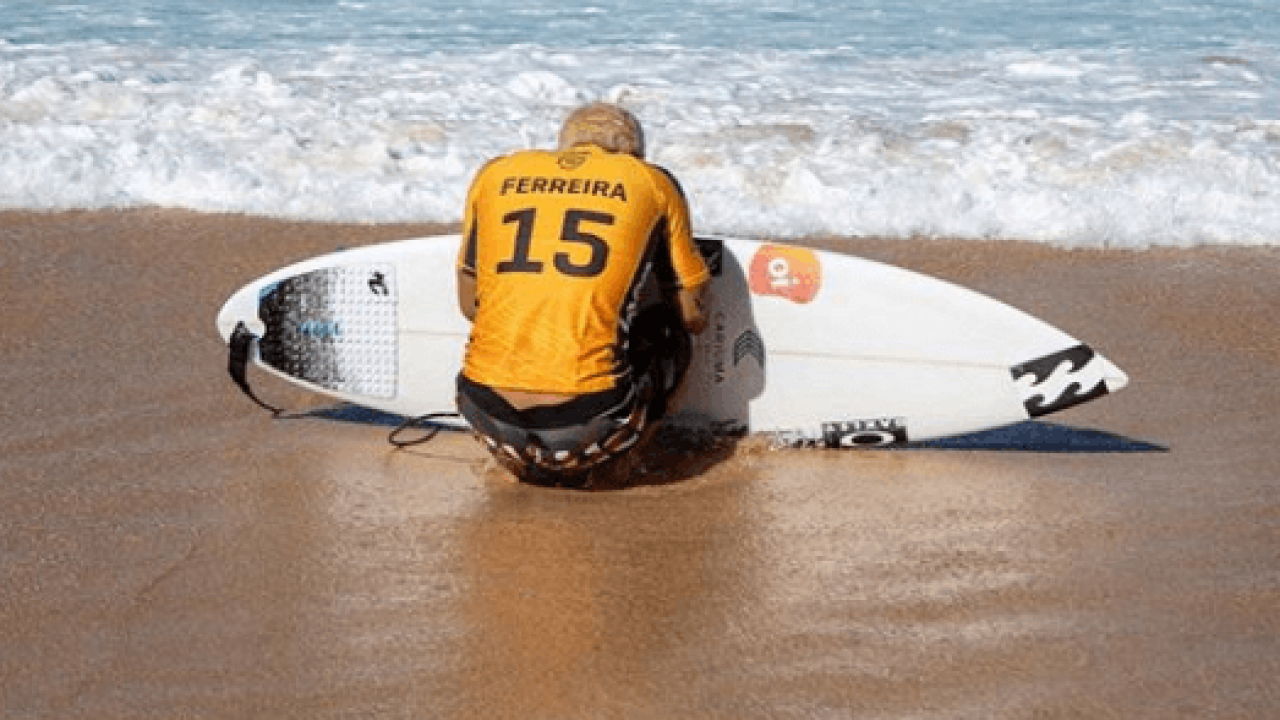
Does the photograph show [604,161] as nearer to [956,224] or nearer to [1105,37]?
[956,224]

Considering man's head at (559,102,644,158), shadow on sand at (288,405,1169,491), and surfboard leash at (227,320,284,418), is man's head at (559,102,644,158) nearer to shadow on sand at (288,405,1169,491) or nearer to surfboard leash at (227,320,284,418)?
shadow on sand at (288,405,1169,491)

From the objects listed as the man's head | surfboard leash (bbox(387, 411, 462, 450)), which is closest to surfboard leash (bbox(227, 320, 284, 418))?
surfboard leash (bbox(387, 411, 462, 450))

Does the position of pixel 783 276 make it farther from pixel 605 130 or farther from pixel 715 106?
pixel 715 106

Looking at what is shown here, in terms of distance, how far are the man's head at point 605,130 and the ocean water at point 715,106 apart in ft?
8.66

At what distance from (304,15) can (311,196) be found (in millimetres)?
4494

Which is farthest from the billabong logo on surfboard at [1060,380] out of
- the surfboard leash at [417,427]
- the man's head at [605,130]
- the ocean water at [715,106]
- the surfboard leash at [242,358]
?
the ocean water at [715,106]

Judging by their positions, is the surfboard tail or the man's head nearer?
the man's head

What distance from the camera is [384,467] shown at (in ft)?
17.4

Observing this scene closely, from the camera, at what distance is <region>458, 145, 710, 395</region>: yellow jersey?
4.92 m

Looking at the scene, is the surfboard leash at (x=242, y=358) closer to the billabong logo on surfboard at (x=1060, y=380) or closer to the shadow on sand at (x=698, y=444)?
the shadow on sand at (x=698, y=444)

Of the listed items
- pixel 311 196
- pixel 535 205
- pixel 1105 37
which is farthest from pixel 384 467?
pixel 1105 37

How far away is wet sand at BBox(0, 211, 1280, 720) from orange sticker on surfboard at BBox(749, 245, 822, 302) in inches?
16.1

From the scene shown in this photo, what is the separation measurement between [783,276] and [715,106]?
4238 millimetres

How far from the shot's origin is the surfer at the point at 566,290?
194 inches
